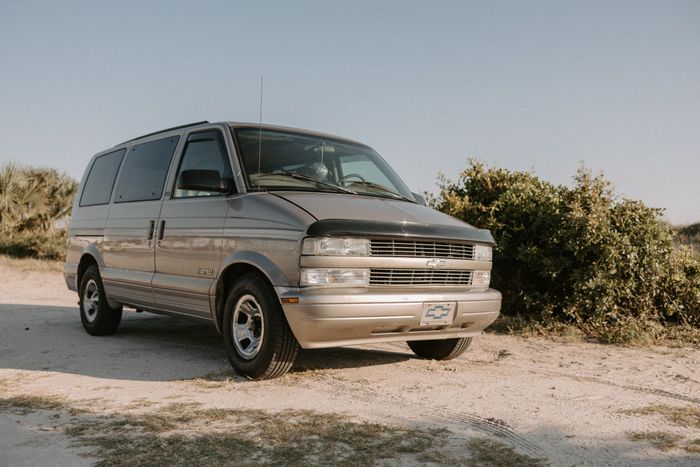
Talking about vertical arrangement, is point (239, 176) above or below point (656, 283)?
above

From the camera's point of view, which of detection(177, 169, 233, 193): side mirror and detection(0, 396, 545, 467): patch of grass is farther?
detection(177, 169, 233, 193): side mirror

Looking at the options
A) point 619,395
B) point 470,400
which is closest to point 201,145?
point 470,400

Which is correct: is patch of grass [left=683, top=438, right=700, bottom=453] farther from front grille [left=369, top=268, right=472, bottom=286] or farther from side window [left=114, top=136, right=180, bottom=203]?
side window [left=114, top=136, right=180, bottom=203]

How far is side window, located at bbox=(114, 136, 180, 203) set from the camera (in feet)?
22.2

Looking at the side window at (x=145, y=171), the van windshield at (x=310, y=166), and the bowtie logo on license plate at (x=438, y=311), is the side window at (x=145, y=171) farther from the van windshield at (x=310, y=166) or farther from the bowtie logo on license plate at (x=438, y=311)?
the bowtie logo on license plate at (x=438, y=311)

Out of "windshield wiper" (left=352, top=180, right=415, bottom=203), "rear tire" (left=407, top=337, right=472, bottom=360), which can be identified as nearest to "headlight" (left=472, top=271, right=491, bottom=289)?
"rear tire" (left=407, top=337, right=472, bottom=360)

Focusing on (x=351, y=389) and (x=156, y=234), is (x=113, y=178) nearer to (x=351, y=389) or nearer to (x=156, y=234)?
(x=156, y=234)

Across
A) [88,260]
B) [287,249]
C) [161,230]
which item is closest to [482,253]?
[287,249]

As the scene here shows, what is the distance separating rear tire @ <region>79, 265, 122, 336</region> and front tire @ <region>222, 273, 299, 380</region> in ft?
9.13

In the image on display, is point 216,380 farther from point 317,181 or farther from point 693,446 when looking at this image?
point 693,446

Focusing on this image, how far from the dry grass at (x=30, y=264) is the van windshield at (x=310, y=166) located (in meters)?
12.5

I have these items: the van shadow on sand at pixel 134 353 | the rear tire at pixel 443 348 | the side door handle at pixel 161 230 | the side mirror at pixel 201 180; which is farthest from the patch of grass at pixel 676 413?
the side door handle at pixel 161 230

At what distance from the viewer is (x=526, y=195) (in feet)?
28.8

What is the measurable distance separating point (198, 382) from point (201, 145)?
2287mm
